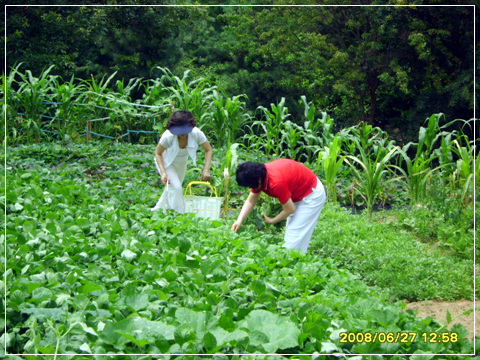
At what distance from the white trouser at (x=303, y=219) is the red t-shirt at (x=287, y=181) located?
59 mm

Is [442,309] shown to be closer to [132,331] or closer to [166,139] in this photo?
[132,331]

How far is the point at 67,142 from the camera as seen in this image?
31.0 feet

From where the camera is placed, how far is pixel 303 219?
446 cm

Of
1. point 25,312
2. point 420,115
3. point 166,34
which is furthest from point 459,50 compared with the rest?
point 25,312

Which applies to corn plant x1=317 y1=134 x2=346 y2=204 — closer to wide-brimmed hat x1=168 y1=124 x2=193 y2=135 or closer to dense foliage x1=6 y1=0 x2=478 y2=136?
wide-brimmed hat x1=168 y1=124 x2=193 y2=135

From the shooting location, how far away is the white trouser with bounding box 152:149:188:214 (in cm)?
519

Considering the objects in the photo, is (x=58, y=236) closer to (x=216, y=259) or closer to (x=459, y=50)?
(x=216, y=259)

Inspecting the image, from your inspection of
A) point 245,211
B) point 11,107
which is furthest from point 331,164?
point 11,107

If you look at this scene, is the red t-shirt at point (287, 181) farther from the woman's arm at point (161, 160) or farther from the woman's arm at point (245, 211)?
the woman's arm at point (161, 160)

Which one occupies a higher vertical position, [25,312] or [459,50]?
[459,50]

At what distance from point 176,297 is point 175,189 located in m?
2.65

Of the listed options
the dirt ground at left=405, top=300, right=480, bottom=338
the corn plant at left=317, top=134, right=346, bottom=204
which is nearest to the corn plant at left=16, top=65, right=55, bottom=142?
the corn plant at left=317, top=134, right=346, bottom=204

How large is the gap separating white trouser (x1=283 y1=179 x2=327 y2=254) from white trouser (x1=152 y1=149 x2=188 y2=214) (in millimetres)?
1243

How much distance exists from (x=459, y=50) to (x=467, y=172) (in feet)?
25.4
